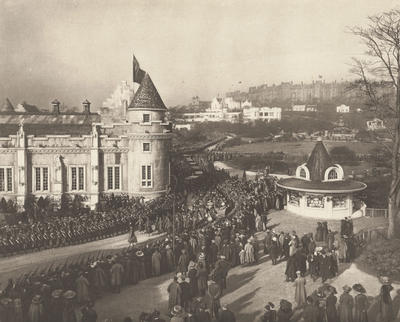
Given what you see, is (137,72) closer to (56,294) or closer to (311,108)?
(56,294)

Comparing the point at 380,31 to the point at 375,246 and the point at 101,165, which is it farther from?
the point at 101,165

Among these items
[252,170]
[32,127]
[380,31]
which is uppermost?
[380,31]

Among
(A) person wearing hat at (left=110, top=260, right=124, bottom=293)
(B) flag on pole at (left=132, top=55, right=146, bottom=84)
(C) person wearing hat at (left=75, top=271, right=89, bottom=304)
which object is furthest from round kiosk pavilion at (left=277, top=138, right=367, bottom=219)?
(C) person wearing hat at (left=75, top=271, right=89, bottom=304)

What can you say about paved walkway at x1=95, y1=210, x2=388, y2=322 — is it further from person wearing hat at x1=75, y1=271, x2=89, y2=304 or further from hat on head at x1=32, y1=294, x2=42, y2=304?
hat on head at x1=32, y1=294, x2=42, y2=304

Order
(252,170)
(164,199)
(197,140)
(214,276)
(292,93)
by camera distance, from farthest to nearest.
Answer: (292,93), (197,140), (252,170), (164,199), (214,276)

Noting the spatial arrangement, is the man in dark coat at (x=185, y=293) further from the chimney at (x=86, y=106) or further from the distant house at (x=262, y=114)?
the distant house at (x=262, y=114)

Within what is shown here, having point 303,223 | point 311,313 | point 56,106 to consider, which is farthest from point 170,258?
point 56,106

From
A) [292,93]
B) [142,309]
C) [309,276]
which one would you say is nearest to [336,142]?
[309,276]
